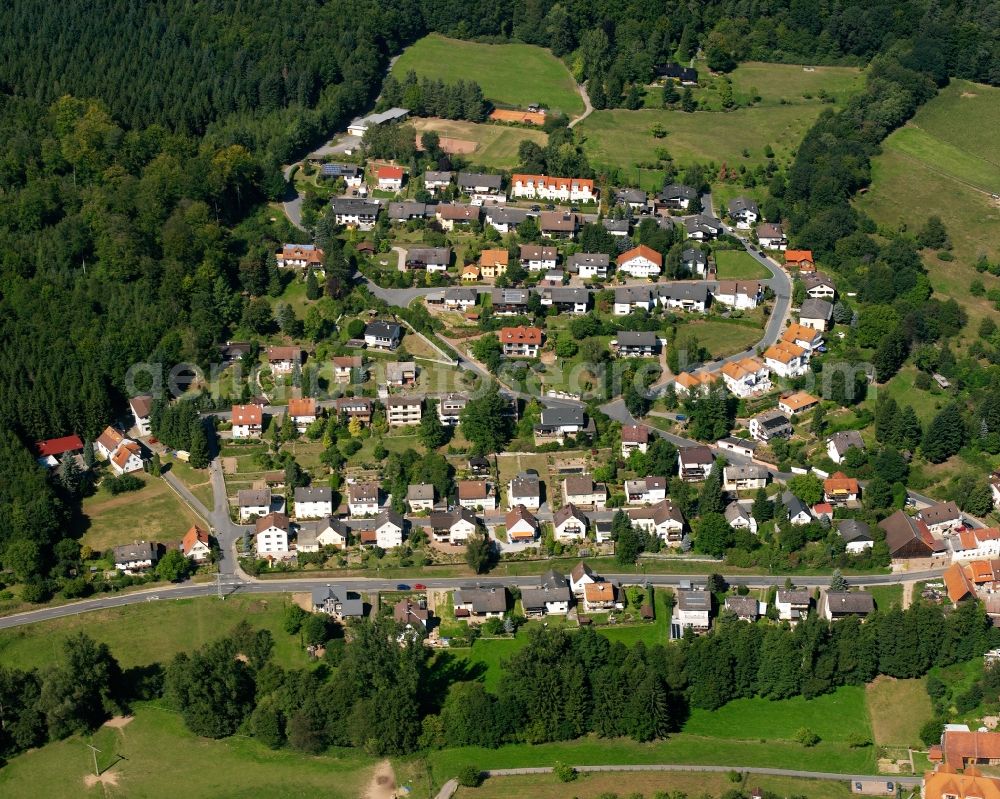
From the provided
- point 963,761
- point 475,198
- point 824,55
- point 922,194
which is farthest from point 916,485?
point 824,55

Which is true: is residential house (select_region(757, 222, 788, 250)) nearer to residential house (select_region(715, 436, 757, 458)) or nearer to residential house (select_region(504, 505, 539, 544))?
residential house (select_region(715, 436, 757, 458))

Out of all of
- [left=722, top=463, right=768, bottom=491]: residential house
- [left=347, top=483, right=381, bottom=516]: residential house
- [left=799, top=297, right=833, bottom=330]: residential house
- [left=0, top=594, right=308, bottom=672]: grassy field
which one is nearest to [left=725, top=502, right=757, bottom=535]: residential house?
[left=722, top=463, right=768, bottom=491]: residential house

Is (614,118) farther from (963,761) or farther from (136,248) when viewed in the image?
(963,761)

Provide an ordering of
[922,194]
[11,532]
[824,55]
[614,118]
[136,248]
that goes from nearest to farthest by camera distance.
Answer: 1. [11,532]
2. [136,248]
3. [922,194]
4. [614,118]
5. [824,55]

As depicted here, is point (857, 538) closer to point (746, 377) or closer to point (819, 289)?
point (746, 377)

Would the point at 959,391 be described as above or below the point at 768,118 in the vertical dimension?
below

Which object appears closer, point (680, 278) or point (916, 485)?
point (916, 485)

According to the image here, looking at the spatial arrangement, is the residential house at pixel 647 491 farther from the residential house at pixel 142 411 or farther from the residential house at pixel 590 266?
the residential house at pixel 142 411
